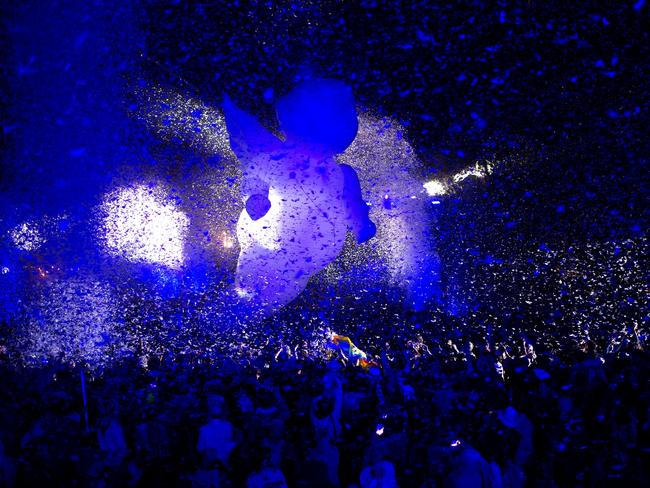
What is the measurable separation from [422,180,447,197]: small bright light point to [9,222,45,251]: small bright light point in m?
0.77

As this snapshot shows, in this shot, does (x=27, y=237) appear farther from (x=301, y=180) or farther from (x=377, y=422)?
(x=377, y=422)

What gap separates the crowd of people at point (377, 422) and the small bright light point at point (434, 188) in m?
0.25

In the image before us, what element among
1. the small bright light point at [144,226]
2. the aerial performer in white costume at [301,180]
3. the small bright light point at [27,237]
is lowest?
the small bright light point at [27,237]

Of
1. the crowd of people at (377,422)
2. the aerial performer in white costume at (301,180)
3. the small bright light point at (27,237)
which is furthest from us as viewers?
the small bright light point at (27,237)

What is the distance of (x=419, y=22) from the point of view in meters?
0.64

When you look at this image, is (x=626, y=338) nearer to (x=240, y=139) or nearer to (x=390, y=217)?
(x=390, y=217)

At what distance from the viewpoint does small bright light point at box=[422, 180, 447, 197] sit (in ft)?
2.24

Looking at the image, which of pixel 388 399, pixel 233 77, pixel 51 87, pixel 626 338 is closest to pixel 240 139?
pixel 233 77

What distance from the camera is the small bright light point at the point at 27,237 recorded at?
2.68ft

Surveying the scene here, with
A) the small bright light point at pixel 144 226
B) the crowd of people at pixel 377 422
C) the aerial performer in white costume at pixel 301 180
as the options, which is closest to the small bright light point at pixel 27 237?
the small bright light point at pixel 144 226

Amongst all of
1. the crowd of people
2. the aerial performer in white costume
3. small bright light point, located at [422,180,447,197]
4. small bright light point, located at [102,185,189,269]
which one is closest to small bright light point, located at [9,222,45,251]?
small bright light point, located at [102,185,189,269]

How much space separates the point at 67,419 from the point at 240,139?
0.54m

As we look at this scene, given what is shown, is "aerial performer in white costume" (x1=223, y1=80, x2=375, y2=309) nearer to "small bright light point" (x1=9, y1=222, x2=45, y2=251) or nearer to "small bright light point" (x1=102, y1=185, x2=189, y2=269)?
"small bright light point" (x1=102, y1=185, x2=189, y2=269)

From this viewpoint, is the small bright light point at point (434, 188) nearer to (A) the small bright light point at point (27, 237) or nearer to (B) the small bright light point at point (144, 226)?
(B) the small bright light point at point (144, 226)
